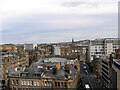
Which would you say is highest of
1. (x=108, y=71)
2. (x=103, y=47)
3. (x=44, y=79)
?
(x=103, y=47)

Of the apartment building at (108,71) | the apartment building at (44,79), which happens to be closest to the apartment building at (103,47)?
the apartment building at (108,71)

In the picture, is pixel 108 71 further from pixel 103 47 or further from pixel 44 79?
pixel 103 47

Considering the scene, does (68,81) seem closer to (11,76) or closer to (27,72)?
(27,72)

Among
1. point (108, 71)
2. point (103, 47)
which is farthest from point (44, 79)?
point (103, 47)

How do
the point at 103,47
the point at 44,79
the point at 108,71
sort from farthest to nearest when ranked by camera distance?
the point at 103,47
the point at 108,71
the point at 44,79

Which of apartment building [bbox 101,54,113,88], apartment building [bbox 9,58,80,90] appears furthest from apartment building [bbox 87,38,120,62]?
apartment building [bbox 9,58,80,90]

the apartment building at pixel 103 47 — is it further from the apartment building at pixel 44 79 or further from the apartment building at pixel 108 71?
the apartment building at pixel 44 79

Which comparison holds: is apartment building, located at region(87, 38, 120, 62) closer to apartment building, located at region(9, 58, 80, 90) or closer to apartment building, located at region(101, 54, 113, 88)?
apartment building, located at region(101, 54, 113, 88)

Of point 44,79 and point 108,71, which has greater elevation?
point 44,79

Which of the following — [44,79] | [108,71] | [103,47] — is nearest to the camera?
[44,79]

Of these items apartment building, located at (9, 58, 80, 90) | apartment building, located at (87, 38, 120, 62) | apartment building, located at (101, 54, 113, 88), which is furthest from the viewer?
apartment building, located at (87, 38, 120, 62)

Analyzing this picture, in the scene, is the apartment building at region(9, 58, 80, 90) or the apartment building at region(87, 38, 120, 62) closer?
the apartment building at region(9, 58, 80, 90)

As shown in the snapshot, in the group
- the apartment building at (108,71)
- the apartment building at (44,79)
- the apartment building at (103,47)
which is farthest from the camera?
the apartment building at (103,47)

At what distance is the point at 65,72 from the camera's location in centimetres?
3384
